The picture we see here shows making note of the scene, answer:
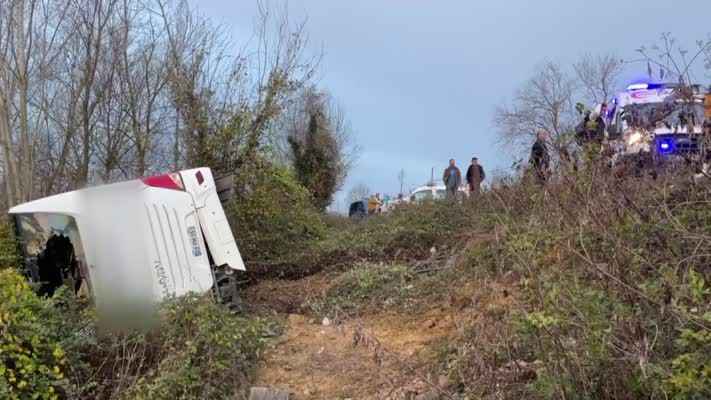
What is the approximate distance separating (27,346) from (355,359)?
9.37ft

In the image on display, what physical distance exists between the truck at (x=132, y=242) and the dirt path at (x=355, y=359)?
1.05 meters

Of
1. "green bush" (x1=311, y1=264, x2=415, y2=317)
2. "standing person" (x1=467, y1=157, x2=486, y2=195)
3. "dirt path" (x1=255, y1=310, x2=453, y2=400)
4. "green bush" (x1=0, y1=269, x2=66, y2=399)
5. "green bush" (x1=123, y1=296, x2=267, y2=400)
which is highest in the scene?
"standing person" (x1=467, y1=157, x2=486, y2=195)

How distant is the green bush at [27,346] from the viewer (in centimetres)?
448

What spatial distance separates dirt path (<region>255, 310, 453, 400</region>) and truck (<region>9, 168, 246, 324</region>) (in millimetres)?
1054

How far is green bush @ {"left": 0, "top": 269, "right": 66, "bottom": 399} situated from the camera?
448 centimetres

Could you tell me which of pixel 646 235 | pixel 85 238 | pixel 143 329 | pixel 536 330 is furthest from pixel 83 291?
pixel 646 235

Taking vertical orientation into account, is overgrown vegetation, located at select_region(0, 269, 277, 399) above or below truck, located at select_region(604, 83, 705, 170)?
below

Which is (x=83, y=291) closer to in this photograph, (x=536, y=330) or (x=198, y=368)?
(x=198, y=368)

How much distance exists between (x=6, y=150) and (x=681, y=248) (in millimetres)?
14457

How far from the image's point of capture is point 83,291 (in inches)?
243

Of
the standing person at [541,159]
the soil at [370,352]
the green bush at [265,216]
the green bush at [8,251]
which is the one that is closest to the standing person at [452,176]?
the green bush at [265,216]

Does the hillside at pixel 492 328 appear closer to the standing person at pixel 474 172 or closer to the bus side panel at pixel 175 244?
the bus side panel at pixel 175 244

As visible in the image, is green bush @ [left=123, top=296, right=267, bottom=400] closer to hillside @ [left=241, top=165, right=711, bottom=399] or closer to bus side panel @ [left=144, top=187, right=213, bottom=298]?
hillside @ [left=241, top=165, right=711, bottom=399]

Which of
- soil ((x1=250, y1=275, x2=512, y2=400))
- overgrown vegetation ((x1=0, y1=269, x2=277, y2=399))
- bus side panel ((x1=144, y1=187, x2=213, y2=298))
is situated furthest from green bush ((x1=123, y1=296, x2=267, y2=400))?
bus side panel ((x1=144, y1=187, x2=213, y2=298))
